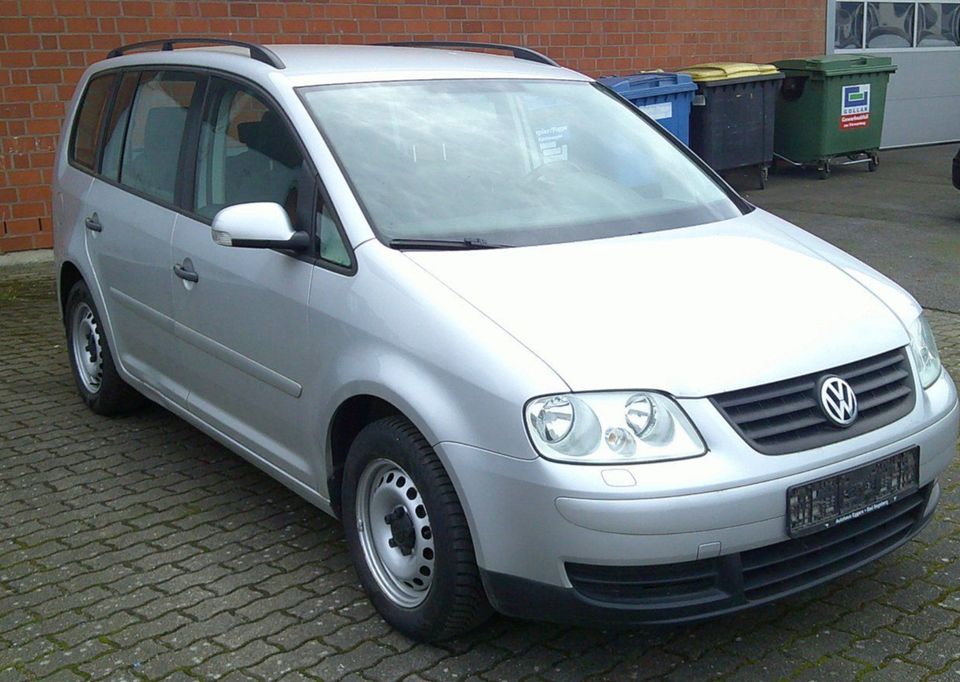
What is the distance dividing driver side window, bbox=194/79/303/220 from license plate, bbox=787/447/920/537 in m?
1.86

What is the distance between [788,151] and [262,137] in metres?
11.0

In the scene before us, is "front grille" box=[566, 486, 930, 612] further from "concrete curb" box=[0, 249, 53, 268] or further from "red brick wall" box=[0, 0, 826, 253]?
"red brick wall" box=[0, 0, 826, 253]

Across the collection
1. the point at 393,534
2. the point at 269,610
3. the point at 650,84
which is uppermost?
the point at 650,84

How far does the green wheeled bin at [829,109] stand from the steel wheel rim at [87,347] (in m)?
10.1

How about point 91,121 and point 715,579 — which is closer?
point 715,579

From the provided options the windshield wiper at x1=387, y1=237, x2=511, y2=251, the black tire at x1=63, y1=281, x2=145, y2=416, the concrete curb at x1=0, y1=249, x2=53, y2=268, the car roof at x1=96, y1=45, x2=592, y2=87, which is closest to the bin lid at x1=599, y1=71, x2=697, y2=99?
the concrete curb at x1=0, y1=249, x2=53, y2=268

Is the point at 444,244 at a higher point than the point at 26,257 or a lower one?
higher

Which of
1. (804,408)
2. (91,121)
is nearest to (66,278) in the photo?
(91,121)

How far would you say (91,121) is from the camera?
18.3 feet

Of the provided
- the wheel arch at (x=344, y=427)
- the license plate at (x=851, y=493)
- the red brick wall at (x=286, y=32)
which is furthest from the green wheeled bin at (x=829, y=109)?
the wheel arch at (x=344, y=427)

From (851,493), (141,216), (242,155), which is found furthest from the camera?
(141,216)

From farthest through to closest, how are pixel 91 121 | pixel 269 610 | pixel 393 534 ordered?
pixel 91 121 < pixel 269 610 < pixel 393 534

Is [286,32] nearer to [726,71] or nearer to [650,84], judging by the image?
[650,84]

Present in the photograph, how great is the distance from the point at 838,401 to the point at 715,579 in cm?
60
